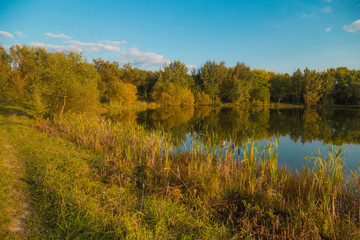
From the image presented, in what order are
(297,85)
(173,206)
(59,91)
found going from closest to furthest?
(173,206) < (59,91) < (297,85)

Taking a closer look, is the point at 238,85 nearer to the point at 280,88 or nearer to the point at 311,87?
the point at 280,88

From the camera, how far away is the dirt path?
356cm

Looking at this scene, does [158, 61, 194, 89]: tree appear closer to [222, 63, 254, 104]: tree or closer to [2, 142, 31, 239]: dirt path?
[222, 63, 254, 104]: tree

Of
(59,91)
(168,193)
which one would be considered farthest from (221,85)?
(168,193)

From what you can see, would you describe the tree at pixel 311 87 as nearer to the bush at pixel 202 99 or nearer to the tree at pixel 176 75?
the bush at pixel 202 99

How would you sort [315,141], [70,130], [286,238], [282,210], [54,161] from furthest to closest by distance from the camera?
[315,141] < [70,130] < [54,161] < [282,210] < [286,238]

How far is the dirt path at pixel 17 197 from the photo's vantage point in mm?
3562

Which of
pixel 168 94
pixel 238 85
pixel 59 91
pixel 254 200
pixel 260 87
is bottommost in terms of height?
pixel 254 200

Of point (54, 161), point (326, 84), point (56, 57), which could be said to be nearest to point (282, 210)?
point (54, 161)

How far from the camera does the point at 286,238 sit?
3900mm

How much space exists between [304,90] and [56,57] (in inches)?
3218

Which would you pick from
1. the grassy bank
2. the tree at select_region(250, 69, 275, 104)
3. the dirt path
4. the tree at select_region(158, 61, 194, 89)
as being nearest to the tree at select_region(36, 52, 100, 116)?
the dirt path

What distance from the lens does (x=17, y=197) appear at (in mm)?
4516

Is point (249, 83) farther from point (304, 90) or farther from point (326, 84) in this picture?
point (326, 84)
